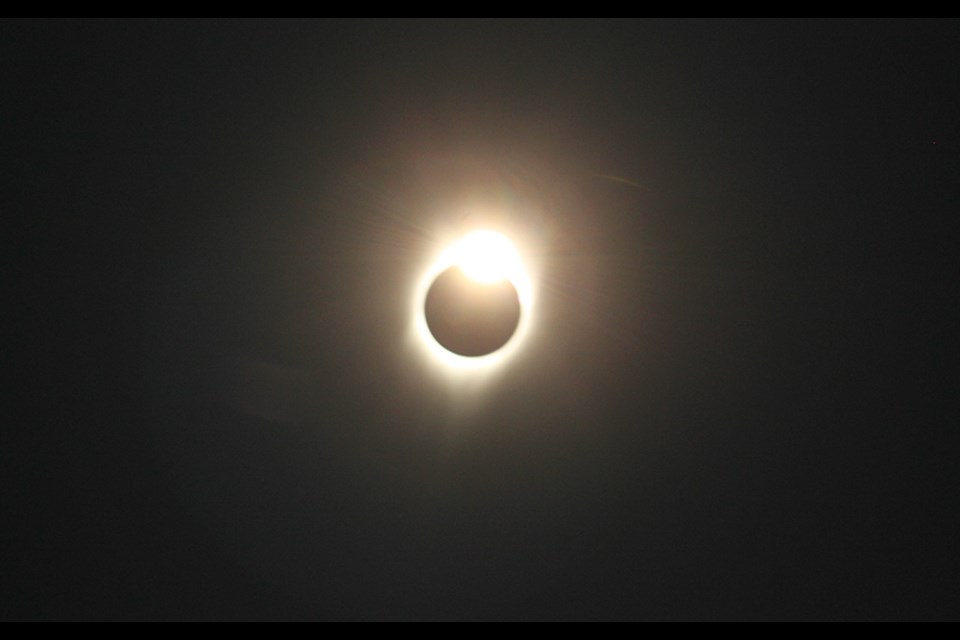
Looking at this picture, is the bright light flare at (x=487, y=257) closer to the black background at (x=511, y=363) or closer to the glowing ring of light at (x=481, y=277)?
the glowing ring of light at (x=481, y=277)

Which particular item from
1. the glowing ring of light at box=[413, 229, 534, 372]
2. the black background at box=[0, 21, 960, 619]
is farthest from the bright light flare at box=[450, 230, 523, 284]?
the black background at box=[0, 21, 960, 619]

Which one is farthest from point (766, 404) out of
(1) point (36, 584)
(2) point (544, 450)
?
(1) point (36, 584)

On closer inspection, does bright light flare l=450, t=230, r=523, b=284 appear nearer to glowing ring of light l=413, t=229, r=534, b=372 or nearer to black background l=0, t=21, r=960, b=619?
glowing ring of light l=413, t=229, r=534, b=372

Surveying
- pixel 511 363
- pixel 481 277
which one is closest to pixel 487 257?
pixel 481 277

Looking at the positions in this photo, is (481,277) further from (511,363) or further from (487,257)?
(511,363)

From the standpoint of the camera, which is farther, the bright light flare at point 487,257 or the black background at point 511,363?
the bright light flare at point 487,257

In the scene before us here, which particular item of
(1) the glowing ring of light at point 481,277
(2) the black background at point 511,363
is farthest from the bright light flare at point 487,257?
(2) the black background at point 511,363
